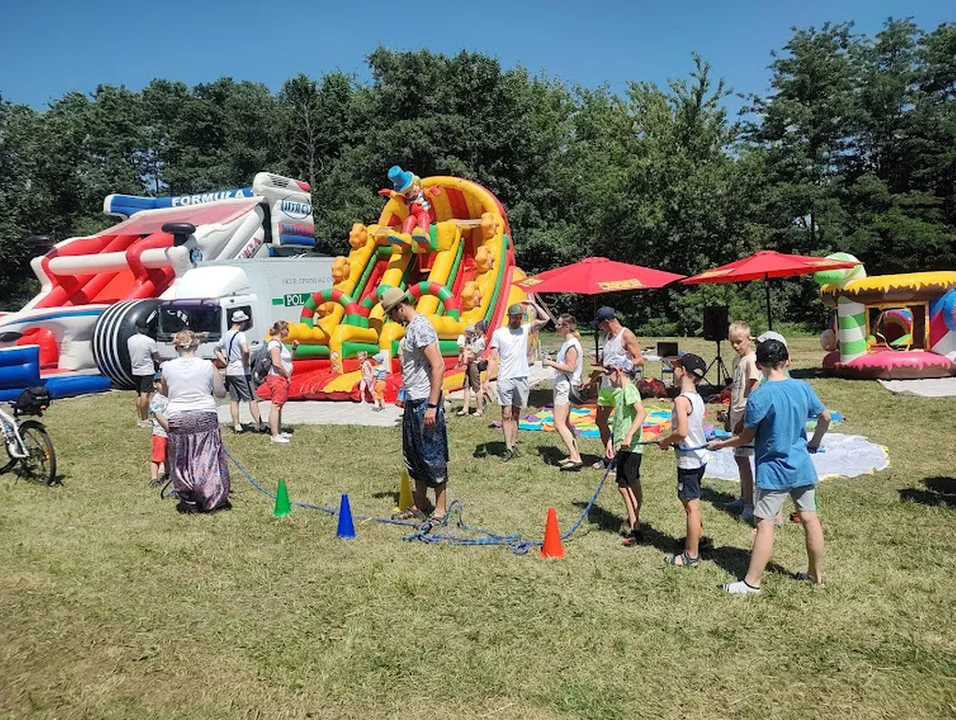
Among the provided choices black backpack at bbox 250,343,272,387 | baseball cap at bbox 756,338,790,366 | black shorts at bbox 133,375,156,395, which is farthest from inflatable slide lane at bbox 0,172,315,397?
baseball cap at bbox 756,338,790,366

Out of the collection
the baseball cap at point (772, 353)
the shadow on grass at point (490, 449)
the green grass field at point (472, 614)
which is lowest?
the green grass field at point (472, 614)

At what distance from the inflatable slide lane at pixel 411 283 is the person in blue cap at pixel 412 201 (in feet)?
A: 0.09

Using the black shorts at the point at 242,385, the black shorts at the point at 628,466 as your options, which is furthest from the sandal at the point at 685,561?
the black shorts at the point at 242,385

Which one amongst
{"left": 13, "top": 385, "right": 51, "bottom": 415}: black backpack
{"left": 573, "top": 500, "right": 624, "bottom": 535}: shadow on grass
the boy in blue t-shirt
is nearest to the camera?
the boy in blue t-shirt

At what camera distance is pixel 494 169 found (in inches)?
1291

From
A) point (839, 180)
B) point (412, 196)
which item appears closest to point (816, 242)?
point (839, 180)

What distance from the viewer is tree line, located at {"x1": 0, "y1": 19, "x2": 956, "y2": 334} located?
85.9 feet

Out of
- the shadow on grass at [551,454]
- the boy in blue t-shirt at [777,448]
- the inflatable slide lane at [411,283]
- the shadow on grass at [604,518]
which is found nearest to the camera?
the boy in blue t-shirt at [777,448]

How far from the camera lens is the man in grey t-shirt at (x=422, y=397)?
5625 millimetres

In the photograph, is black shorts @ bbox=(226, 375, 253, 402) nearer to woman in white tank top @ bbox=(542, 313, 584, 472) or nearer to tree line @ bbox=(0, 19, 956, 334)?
woman in white tank top @ bbox=(542, 313, 584, 472)

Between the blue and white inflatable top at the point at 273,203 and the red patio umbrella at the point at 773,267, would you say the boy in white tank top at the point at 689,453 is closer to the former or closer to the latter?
the red patio umbrella at the point at 773,267

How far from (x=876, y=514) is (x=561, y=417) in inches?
117

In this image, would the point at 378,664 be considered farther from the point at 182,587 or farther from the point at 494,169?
the point at 494,169

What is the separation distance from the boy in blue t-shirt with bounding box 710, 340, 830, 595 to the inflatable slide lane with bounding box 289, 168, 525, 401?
27.4 ft
